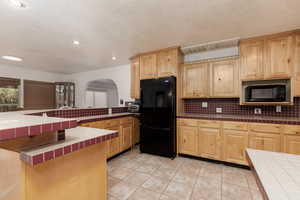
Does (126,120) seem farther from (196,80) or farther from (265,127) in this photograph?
(265,127)

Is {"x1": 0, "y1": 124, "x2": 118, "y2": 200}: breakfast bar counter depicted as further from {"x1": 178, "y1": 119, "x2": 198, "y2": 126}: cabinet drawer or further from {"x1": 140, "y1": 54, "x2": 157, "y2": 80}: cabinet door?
{"x1": 140, "y1": 54, "x2": 157, "y2": 80}: cabinet door

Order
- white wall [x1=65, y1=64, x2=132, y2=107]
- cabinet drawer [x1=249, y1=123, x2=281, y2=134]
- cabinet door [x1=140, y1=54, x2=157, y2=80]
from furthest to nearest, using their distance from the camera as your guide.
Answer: white wall [x1=65, y1=64, x2=132, y2=107]
cabinet door [x1=140, y1=54, x2=157, y2=80]
cabinet drawer [x1=249, y1=123, x2=281, y2=134]

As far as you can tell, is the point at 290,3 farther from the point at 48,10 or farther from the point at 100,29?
the point at 48,10

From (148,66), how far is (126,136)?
1796 mm

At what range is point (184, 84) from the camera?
3143 millimetres

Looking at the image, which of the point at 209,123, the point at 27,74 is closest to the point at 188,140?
the point at 209,123

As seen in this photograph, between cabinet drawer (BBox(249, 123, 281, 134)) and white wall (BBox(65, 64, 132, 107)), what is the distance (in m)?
3.25

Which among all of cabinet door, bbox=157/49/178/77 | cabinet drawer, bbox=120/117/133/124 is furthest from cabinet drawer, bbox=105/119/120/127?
cabinet door, bbox=157/49/178/77

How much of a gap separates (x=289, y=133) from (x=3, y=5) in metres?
4.38

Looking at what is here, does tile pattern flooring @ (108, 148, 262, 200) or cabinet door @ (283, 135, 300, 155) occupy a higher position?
cabinet door @ (283, 135, 300, 155)

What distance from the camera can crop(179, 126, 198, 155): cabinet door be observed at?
2758mm

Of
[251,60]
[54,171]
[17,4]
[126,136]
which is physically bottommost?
[126,136]

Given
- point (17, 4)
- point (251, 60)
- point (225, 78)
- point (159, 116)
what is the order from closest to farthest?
point (17, 4), point (251, 60), point (225, 78), point (159, 116)

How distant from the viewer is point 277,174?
729mm
